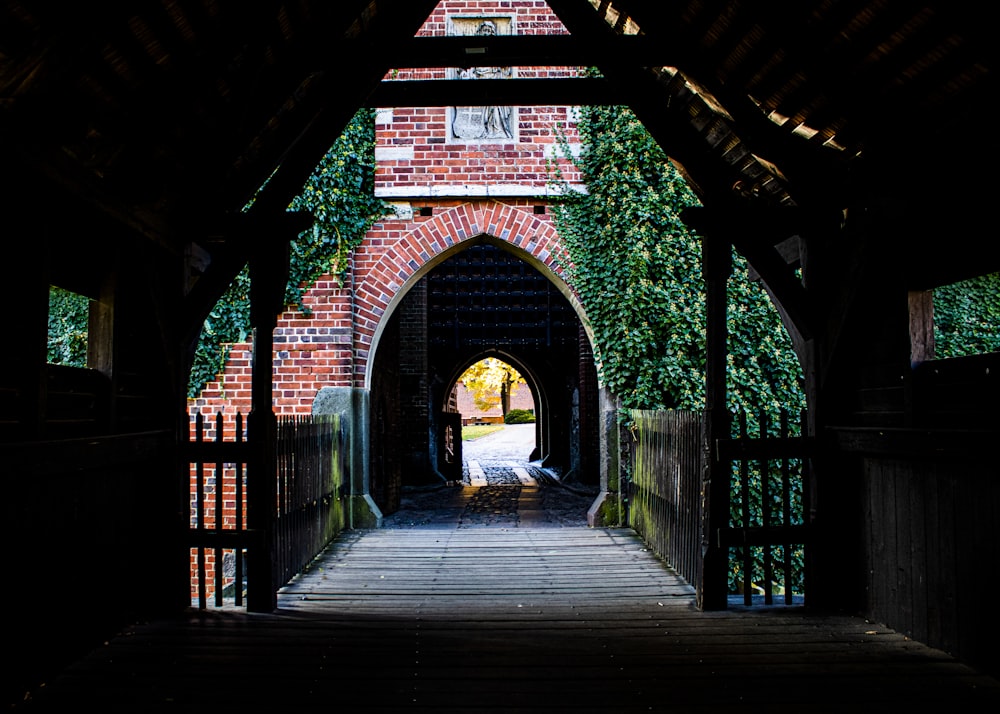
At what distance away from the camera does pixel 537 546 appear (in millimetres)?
7336

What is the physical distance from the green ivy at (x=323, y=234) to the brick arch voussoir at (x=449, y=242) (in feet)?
1.50

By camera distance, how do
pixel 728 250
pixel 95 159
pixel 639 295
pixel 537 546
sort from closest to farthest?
pixel 95 159 < pixel 728 250 < pixel 537 546 < pixel 639 295

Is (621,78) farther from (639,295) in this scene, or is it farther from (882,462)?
(639,295)

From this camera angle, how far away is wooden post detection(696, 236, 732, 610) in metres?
4.96

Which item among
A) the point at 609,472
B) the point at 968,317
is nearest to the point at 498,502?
the point at 609,472

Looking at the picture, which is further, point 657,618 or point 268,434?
point 268,434

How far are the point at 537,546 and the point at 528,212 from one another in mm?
3945

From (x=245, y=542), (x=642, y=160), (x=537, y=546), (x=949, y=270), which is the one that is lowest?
(x=537, y=546)

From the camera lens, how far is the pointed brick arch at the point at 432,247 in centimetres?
888

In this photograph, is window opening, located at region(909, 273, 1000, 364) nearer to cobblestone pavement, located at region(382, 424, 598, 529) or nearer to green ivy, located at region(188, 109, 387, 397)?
cobblestone pavement, located at region(382, 424, 598, 529)

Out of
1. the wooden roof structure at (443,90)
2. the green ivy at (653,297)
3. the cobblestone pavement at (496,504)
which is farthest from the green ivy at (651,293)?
the wooden roof structure at (443,90)

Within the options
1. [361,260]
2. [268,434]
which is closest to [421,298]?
[361,260]

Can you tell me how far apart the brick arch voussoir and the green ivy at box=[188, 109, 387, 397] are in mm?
458

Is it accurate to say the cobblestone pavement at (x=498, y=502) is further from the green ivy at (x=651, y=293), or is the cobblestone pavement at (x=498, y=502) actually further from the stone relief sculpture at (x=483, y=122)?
the stone relief sculpture at (x=483, y=122)
